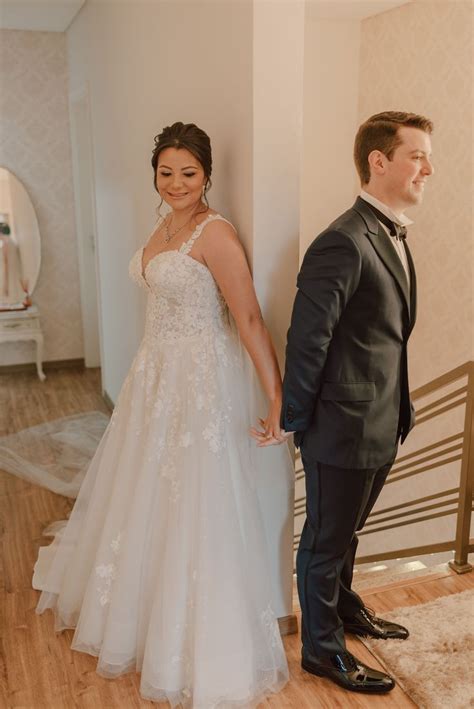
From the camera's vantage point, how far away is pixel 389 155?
188 cm

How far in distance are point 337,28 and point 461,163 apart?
4.58 ft

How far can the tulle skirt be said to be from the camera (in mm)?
2074

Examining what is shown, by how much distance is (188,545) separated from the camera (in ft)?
6.89

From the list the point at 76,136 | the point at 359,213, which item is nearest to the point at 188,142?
the point at 359,213

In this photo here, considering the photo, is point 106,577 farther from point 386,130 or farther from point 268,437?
point 386,130

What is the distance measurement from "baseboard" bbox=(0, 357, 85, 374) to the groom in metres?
4.25

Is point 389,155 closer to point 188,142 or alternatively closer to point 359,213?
point 359,213

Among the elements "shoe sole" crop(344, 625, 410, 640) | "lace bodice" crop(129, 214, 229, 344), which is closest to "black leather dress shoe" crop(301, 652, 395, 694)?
"shoe sole" crop(344, 625, 410, 640)

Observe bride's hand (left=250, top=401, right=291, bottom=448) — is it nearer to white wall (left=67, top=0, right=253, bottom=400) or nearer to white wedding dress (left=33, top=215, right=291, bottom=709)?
white wedding dress (left=33, top=215, right=291, bottom=709)

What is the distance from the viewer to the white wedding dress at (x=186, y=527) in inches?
81.7

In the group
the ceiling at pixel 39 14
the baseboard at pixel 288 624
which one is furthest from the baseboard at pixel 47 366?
the baseboard at pixel 288 624

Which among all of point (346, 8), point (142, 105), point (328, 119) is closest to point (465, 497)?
point (142, 105)

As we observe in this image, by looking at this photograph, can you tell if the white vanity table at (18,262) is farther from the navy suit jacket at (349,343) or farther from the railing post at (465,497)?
the navy suit jacket at (349,343)

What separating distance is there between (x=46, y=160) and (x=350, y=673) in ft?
15.5
